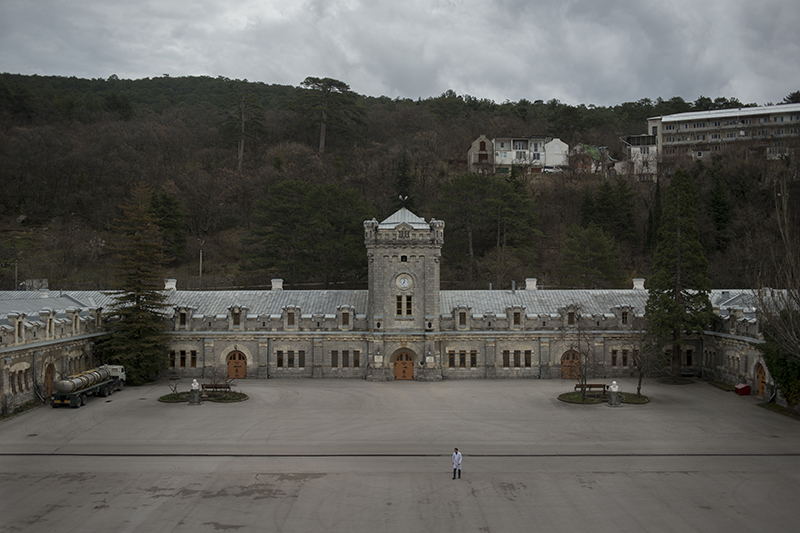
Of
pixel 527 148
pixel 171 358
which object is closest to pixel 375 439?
pixel 171 358

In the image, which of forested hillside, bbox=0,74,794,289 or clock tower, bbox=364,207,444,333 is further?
forested hillside, bbox=0,74,794,289

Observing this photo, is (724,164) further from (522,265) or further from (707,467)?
(707,467)

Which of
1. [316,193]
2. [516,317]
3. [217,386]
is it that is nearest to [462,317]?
[516,317]

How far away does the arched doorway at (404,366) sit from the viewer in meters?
47.2

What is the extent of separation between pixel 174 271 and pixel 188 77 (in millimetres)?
86903

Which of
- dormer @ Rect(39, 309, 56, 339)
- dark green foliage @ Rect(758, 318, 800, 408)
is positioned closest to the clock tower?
dormer @ Rect(39, 309, 56, 339)

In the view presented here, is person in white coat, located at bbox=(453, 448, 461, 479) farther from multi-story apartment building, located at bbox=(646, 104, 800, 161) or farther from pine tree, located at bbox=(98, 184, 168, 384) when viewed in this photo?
multi-story apartment building, located at bbox=(646, 104, 800, 161)

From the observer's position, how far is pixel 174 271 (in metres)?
73.6

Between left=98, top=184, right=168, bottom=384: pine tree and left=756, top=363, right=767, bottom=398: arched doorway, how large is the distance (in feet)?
134

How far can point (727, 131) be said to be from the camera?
333ft

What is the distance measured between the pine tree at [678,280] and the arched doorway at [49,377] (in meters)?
40.9

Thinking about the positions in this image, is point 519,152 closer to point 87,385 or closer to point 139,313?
point 139,313

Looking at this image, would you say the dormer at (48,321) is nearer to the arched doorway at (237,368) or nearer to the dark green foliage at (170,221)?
the arched doorway at (237,368)

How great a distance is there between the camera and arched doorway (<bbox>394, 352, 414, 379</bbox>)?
47219 millimetres
